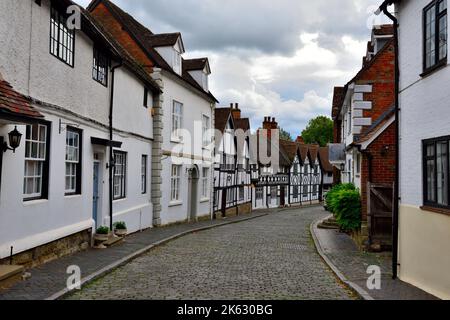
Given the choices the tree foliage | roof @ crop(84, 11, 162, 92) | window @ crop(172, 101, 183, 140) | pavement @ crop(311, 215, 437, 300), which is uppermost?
the tree foliage

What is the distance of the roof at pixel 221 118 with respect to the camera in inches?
1216

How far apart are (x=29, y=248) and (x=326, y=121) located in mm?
74854

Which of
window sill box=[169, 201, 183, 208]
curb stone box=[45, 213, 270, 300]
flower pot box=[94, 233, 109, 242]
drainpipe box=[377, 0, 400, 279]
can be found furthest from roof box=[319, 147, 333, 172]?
drainpipe box=[377, 0, 400, 279]

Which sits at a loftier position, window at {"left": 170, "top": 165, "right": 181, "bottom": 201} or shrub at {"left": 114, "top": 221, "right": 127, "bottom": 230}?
window at {"left": 170, "top": 165, "right": 181, "bottom": 201}

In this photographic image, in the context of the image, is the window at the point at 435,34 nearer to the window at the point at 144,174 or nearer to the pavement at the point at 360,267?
the pavement at the point at 360,267

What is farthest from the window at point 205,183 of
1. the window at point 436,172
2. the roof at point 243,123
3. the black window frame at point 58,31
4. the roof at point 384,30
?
Answer: the window at point 436,172

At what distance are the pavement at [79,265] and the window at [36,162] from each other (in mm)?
1560

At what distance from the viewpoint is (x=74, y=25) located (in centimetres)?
1061

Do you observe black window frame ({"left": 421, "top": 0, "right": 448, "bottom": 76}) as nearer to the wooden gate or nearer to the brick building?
the brick building

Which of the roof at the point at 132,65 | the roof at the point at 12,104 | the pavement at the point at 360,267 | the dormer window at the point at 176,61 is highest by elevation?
the dormer window at the point at 176,61

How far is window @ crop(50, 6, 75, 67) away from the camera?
988 cm

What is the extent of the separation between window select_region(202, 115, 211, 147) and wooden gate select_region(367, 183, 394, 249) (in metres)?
12.6

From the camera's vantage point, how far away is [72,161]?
11117mm

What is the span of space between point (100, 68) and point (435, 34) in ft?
29.2
